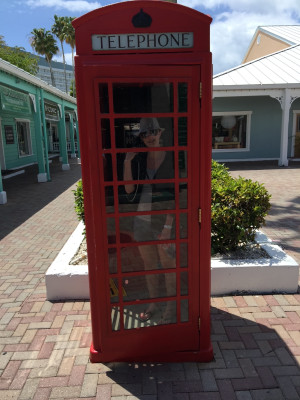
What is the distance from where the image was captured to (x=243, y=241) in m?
4.18

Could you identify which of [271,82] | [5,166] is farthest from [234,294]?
[5,166]

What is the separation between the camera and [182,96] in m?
2.47

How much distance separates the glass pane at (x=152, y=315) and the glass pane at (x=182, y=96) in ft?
5.31

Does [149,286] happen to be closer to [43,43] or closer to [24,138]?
[24,138]

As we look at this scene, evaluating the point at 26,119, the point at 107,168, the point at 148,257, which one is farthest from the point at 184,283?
the point at 26,119

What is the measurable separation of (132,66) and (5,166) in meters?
15.0

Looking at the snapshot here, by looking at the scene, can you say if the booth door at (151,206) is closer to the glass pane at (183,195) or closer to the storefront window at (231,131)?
the glass pane at (183,195)

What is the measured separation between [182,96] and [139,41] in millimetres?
486

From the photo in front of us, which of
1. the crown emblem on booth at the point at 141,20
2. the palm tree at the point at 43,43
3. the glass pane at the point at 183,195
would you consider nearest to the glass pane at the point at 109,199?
the glass pane at the point at 183,195

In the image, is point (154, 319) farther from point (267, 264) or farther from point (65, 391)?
point (267, 264)

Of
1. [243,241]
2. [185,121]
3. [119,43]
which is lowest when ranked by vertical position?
[243,241]

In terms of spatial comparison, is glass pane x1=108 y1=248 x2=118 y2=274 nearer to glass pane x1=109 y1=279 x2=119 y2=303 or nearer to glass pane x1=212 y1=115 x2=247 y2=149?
glass pane x1=109 y1=279 x2=119 y2=303

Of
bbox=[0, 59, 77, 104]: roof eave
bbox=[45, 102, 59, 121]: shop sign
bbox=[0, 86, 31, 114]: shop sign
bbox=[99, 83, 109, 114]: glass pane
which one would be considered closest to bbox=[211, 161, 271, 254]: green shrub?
bbox=[99, 83, 109, 114]: glass pane

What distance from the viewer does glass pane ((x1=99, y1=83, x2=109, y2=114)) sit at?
240 cm
